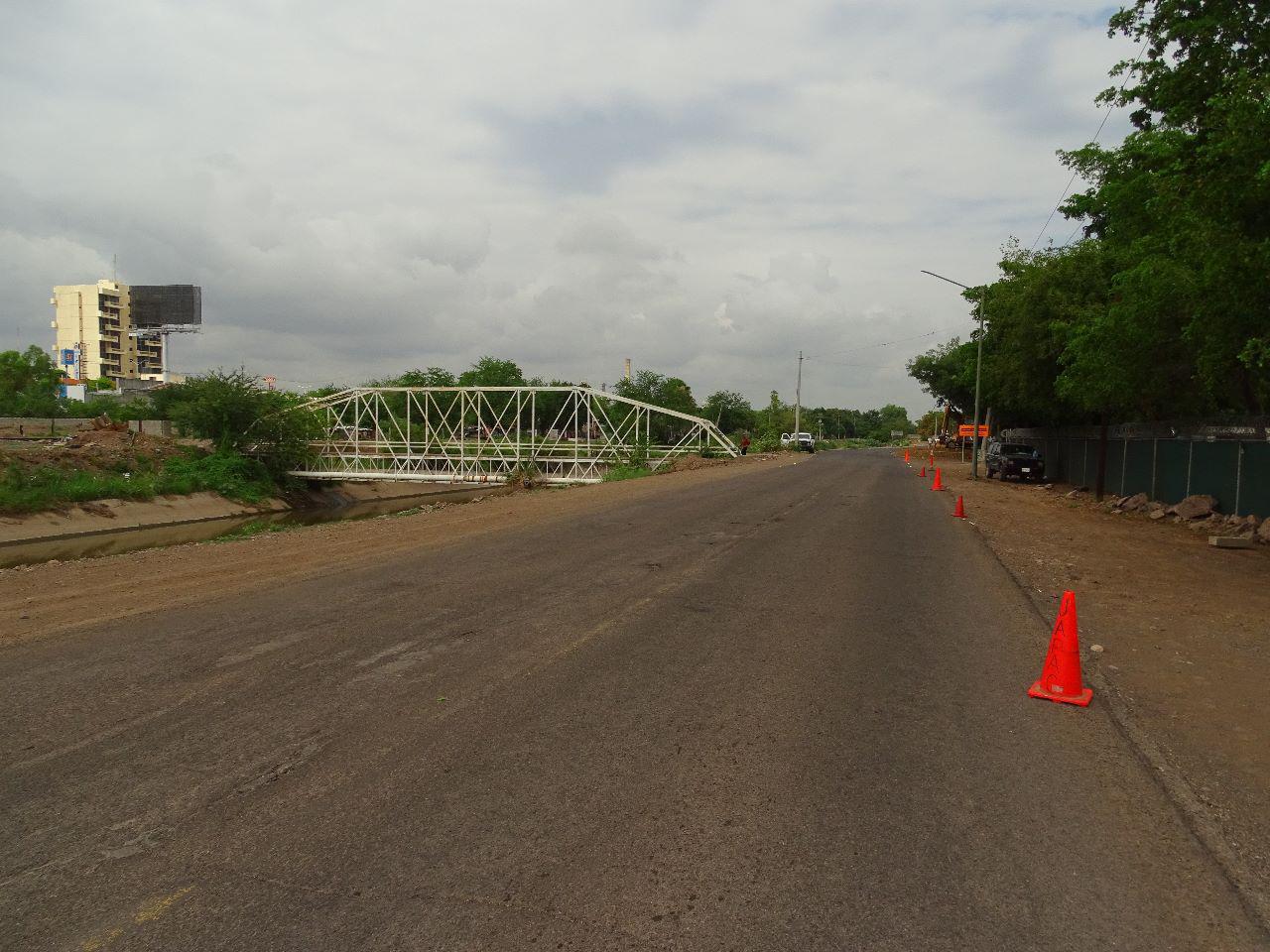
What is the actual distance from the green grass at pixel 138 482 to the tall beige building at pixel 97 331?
292 ft

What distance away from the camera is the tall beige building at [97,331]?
121 m

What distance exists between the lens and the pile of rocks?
1537 centimetres

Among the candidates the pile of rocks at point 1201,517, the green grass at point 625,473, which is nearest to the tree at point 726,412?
the green grass at point 625,473

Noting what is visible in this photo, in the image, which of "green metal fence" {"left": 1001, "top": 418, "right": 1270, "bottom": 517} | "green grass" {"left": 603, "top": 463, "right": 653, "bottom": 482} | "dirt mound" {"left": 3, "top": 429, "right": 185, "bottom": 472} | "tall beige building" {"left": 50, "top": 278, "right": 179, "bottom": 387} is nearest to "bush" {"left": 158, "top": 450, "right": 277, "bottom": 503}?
"dirt mound" {"left": 3, "top": 429, "right": 185, "bottom": 472}

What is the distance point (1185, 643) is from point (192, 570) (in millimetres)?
12369

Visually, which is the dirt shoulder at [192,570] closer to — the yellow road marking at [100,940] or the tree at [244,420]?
the yellow road marking at [100,940]

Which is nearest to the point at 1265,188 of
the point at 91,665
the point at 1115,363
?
the point at 1115,363

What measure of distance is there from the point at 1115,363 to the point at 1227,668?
14.2m

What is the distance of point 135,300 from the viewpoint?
360ft

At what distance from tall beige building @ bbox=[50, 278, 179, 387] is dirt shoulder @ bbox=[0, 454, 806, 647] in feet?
403

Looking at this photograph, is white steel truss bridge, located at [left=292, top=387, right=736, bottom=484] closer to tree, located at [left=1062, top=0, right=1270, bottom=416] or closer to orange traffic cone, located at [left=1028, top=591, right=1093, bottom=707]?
tree, located at [left=1062, top=0, right=1270, bottom=416]

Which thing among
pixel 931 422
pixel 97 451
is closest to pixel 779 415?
pixel 931 422

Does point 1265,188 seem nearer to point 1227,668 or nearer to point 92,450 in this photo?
point 1227,668

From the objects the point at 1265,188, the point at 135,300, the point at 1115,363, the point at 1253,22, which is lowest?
the point at 1115,363
